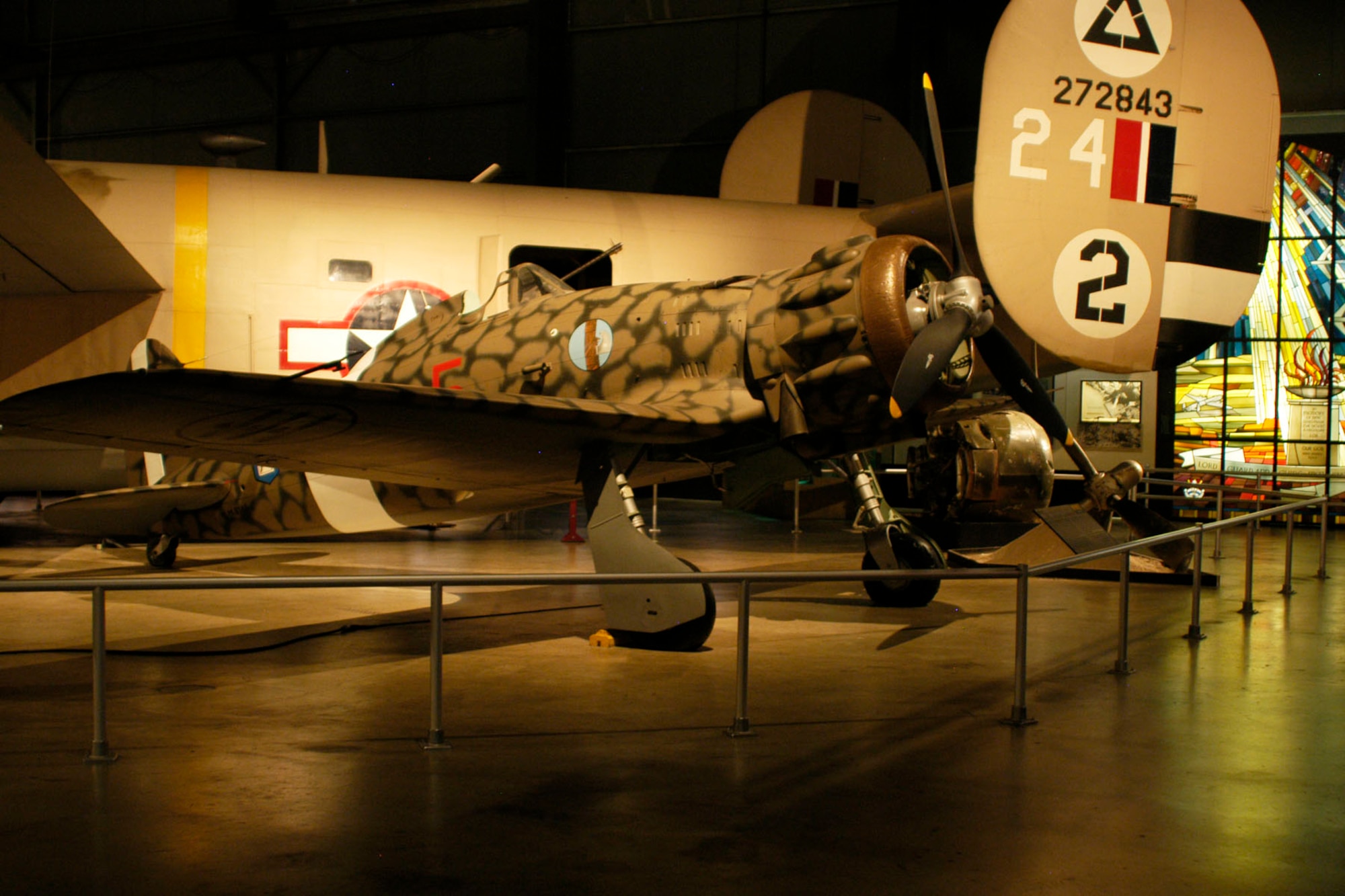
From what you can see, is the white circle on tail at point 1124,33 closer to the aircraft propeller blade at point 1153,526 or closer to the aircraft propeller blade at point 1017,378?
the aircraft propeller blade at point 1017,378

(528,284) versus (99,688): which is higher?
(528,284)

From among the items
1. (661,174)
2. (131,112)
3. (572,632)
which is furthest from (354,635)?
(131,112)

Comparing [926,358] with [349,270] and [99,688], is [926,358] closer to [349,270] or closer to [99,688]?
[99,688]

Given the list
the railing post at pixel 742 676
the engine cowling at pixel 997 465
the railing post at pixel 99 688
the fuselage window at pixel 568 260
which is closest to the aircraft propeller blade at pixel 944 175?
the railing post at pixel 742 676

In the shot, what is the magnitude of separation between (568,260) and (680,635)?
26.4ft

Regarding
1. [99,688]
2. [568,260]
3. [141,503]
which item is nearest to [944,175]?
[99,688]

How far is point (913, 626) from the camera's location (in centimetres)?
716

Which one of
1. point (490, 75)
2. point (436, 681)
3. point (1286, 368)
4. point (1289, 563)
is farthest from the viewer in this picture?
point (490, 75)

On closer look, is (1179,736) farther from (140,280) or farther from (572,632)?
(140,280)

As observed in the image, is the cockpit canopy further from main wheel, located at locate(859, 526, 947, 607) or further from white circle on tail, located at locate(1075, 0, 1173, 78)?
white circle on tail, located at locate(1075, 0, 1173, 78)

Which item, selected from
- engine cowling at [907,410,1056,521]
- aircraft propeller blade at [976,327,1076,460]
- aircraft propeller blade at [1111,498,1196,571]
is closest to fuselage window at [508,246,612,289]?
engine cowling at [907,410,1056,521]

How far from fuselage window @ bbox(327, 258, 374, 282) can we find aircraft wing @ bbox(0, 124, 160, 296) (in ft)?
5.47

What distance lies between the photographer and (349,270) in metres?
11.0

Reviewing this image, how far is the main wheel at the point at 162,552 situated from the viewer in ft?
30.4
